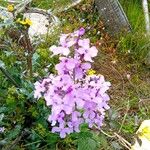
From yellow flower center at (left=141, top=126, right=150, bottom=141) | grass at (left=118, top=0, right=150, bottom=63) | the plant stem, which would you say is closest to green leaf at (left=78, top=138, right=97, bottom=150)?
yellow flower center at (left=141, top=126, right=150, bottom=141)

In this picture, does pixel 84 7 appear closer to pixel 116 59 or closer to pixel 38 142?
pixel 116 59

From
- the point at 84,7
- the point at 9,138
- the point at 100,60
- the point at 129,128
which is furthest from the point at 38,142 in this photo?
the point at 84,7

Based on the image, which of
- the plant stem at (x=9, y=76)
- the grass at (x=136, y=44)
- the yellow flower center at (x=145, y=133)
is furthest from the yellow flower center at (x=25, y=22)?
the grass at (x=136, y=44)

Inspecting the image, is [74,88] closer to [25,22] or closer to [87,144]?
[87,144]

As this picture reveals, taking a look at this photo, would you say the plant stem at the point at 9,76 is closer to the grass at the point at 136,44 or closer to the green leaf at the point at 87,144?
the green leaf at the point at 87,144

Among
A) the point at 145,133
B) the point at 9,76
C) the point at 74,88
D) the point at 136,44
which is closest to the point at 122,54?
the point at 136,44

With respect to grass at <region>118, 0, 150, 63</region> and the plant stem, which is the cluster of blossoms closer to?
the plant stem

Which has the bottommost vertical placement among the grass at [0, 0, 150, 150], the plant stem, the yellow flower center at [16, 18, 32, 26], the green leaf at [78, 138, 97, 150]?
the green leaf at [78, 138, 97, 150]

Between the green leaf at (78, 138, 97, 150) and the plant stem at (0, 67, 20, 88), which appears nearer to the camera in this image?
the green leaf at (78, 138, 97, 150)
